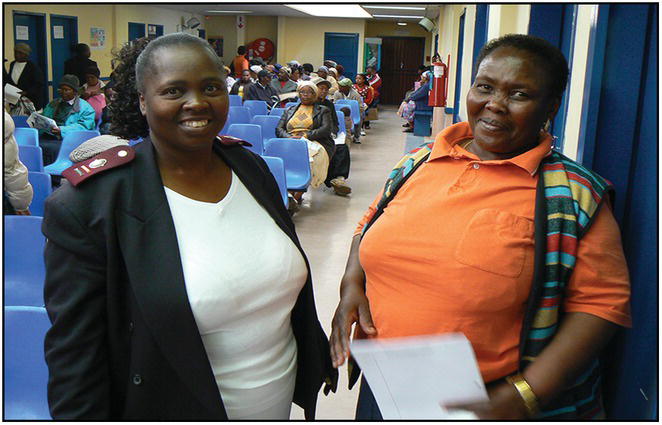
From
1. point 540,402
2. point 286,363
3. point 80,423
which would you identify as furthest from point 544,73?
point 80,423

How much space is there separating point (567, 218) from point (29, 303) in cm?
243

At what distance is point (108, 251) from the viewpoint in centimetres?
128

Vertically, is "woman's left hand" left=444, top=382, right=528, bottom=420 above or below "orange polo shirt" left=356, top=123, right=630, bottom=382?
below

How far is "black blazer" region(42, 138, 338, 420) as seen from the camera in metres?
1.26

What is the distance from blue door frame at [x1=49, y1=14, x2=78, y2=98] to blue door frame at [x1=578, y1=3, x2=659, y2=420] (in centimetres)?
1240

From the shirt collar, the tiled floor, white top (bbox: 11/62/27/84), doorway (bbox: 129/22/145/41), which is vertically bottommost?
the tiled floor

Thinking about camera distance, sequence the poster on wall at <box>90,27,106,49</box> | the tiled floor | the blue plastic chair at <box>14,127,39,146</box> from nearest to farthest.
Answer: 1. the tiled floor
2. the blue plastic chair at <box>14,127,39,146</box>
3. the poster on wall at <box>90,27,106,49</box>

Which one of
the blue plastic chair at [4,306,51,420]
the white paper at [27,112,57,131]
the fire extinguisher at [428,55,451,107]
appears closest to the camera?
the blue plastic chair at [4,306,51,420]

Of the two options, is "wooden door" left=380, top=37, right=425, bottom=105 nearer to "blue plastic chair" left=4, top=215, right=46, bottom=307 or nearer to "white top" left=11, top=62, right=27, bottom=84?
"white top" left=11, top=62, right=27, bottom=84

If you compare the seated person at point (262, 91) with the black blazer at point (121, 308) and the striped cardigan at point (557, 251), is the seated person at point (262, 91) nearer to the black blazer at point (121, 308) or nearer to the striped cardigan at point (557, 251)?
the black blazer at point (121, 308)

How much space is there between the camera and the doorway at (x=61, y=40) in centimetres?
1238

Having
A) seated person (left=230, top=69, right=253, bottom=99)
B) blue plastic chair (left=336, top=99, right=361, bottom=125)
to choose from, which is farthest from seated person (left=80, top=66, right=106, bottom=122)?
blue plastic chair (left=336, top=99, right=361, bottom=125)

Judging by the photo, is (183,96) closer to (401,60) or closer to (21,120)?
(21,120)

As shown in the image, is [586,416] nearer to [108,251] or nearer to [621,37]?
[621,37]
